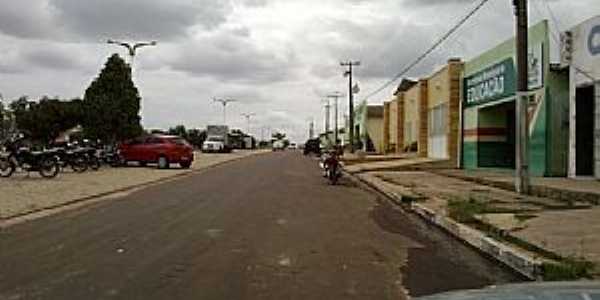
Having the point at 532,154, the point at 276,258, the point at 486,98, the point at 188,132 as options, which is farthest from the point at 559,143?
the point at 188,132

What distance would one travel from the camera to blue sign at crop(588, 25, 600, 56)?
24344mm

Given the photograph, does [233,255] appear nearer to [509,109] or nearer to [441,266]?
[441,266]

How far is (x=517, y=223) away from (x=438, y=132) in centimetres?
3383

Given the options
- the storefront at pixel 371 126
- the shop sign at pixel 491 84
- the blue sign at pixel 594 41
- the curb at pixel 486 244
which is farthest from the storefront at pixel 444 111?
the storefront at pixel 371 126

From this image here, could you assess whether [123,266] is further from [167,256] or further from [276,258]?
[276,258]

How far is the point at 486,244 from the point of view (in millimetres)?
12789

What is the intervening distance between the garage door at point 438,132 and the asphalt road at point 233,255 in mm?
26770

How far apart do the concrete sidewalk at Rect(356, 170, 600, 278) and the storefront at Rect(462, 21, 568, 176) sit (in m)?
4.69

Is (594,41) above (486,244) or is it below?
above

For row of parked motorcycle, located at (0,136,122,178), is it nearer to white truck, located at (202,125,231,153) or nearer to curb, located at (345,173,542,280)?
curb, located at (345,173,542,280)

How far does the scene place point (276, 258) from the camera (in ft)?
36.8

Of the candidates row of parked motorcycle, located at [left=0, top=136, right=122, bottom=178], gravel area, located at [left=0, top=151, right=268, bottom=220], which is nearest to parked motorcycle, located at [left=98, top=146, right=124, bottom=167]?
row of parked motorcycle, located at [left=0, top=136, right=122, bottom=178]

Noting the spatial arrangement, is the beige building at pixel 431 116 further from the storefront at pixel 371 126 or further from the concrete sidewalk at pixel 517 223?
the concrete sidewalk at pixel 517 223

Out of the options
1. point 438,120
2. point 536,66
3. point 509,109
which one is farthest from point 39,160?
point 438,120
